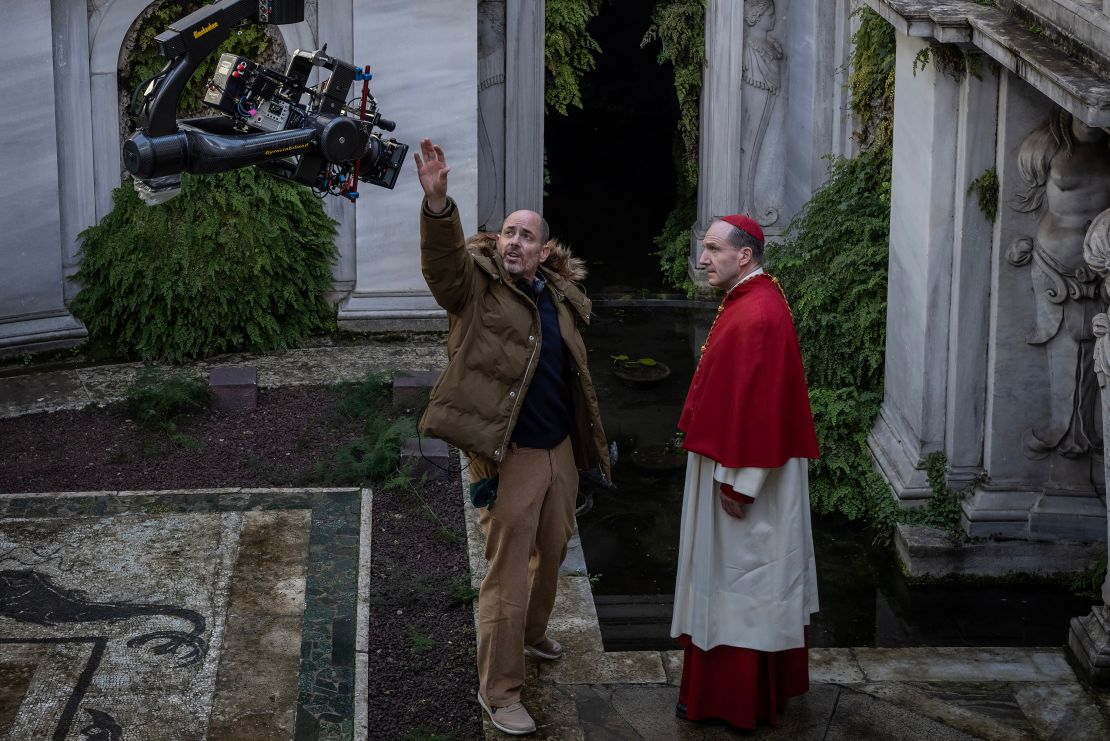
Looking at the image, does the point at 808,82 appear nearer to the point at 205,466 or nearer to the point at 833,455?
the point at 833,455

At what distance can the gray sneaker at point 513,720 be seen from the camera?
589 centimetres

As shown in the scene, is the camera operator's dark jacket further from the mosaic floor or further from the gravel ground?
the mosaic floor

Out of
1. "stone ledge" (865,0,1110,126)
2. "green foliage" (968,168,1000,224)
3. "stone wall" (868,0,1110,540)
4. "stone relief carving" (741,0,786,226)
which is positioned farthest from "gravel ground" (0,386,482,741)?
"stone relief carving" (741,0,786,226)

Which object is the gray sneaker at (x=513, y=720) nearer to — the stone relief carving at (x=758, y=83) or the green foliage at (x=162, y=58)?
the green foliage at (x=162, y=58)

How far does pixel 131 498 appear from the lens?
8.18 m

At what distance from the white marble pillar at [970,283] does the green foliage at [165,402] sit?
4599 mm

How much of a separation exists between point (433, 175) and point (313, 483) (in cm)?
380

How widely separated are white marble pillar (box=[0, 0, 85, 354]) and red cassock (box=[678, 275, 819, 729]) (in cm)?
638

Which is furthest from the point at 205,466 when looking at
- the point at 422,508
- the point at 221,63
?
the point at 221,63

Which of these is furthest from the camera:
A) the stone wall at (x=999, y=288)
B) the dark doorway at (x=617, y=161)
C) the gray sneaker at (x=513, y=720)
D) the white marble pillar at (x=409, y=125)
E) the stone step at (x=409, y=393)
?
the dark doorway at (x=617, y=161)

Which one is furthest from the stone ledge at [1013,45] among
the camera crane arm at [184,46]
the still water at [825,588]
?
the camera crane arm at [184,46]

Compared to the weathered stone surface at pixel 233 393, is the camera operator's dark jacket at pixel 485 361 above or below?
above

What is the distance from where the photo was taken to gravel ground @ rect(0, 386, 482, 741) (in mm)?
6309

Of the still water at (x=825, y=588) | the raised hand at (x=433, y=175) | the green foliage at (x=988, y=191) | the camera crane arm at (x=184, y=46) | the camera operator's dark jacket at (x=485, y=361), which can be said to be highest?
the camera crane arm at (x=184, y=46)
